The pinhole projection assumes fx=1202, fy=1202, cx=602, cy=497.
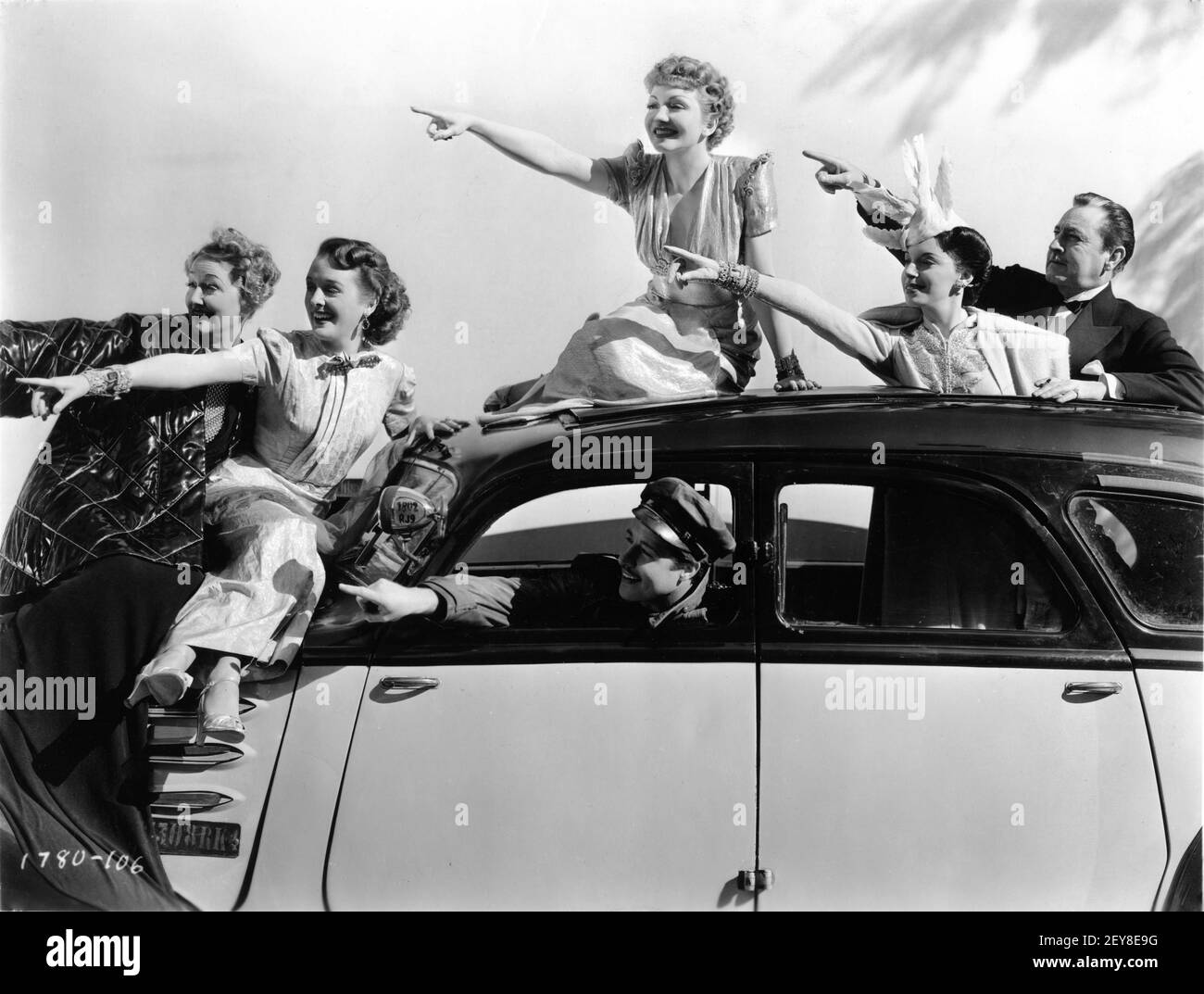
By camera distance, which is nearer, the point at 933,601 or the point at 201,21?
the point at 933,601

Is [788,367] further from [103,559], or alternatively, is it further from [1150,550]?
[103,559]

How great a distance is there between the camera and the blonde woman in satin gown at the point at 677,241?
11.0ft

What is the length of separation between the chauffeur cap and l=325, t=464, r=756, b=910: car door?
58mm

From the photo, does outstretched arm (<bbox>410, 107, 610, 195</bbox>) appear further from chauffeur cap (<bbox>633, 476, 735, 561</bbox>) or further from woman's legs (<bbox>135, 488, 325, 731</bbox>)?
woman's legs (<bbox>135, 488, 325, 731</bbox>)

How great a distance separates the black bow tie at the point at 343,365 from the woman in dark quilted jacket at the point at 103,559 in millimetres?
219

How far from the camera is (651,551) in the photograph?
3000 mm

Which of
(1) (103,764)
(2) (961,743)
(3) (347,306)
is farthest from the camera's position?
(3) (347,306)

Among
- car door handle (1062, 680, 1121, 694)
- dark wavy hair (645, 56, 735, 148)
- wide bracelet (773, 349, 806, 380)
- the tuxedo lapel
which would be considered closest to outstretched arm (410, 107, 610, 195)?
dark wavy hair (645, 56, 735, 148)

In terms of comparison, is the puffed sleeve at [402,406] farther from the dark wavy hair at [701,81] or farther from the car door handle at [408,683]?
the dark wavy hair at [701,81]

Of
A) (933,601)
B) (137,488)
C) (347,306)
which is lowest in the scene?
(933,601)

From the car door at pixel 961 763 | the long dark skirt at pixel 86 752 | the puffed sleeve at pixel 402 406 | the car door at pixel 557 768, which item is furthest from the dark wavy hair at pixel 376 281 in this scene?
the car door at pixel 961 763

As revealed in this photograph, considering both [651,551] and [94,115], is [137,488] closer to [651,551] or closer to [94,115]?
[94,115]
